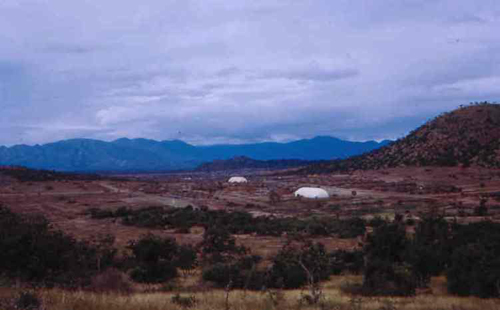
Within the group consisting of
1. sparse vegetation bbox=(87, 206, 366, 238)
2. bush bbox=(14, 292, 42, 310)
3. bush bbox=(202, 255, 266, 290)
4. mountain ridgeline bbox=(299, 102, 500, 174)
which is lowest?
sparse vegetation bbox=(87, 206, 366, 238)

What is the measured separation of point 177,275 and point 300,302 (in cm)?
997

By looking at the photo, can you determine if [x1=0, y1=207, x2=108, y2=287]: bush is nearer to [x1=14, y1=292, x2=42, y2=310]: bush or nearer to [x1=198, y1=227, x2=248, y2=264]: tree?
[x1=14, y1=292, x2=42, y2=310]: bush

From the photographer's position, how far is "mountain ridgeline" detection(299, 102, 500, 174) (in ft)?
307

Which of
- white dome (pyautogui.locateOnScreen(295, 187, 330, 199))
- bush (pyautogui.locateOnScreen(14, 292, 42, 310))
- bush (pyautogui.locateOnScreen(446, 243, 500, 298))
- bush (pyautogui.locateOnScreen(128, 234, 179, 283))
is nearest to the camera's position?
bush (pyautogui.locateOnScreen(14, 292, 42, 310))

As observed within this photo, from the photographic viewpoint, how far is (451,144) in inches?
4060

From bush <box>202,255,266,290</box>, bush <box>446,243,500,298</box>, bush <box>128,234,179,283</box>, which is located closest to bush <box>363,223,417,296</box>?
bush <box>446,243,500,298</box>

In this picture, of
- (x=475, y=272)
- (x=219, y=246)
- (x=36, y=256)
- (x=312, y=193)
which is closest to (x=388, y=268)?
(x=475, y=272)

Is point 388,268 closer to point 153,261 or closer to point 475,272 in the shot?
point 475,272

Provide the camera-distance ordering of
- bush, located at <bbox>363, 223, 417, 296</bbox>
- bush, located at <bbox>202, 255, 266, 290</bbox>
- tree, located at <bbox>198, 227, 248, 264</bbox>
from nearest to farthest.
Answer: bush, located at <bbox>363, 223, 417, 296</bbox>, bush, located at <bbox>202, 255, 266, 290</bbox>, tree, located at <bbox>198, 227, 248, 264</bbox>

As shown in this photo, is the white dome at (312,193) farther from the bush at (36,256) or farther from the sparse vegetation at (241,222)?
the bush at (36,256)

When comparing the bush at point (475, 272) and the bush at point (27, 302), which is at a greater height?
the bush at point (27, 302)

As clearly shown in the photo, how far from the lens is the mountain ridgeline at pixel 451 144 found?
93438 mm

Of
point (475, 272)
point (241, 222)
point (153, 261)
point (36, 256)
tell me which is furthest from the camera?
point (241, 222)

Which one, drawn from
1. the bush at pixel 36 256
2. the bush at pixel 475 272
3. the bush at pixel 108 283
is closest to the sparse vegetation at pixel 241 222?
the bush at pixel 475 272
